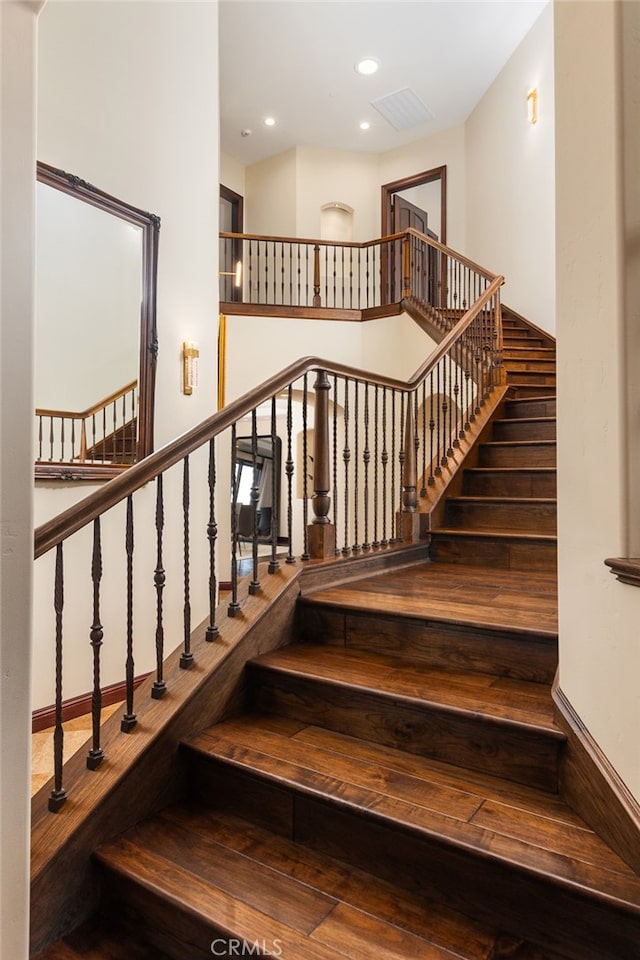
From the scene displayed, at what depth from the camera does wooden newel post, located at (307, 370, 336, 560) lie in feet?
8.45

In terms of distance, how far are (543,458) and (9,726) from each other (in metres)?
3.41

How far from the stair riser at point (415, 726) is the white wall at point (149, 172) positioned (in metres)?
1.59

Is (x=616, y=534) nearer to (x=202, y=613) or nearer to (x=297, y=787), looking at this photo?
(x=297, y=787)

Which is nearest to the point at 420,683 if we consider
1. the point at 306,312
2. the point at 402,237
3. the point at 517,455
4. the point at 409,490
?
the point at 409,490

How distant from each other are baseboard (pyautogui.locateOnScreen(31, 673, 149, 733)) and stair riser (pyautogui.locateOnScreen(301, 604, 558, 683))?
45.5 inches

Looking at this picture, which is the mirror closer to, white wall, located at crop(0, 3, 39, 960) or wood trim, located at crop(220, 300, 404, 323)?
white wall, located at crop(0, 3, 39, 960)

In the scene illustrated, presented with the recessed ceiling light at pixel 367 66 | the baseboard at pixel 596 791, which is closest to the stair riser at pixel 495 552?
the baseboard at pixel 596 791

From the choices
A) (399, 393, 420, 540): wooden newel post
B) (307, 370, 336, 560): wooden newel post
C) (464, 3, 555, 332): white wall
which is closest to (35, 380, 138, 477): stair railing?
(307, 370, 336, 560): wooden newel post

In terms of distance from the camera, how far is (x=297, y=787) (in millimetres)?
1507

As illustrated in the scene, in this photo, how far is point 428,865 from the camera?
1.33m

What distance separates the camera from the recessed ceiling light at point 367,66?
21.0 feet

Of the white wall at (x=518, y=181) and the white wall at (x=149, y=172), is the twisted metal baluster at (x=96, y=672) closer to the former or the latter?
the white wall at (x=149, y=172)

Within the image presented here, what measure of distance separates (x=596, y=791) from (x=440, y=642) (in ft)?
2.42

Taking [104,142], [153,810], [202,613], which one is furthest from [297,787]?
[104,142]
